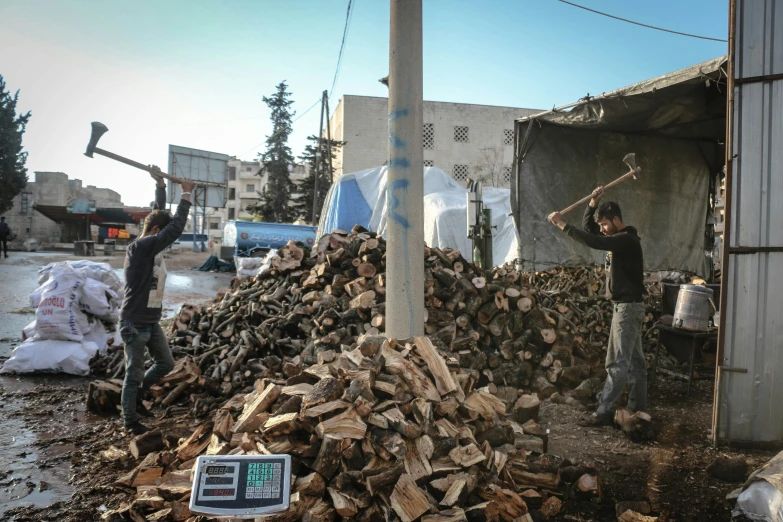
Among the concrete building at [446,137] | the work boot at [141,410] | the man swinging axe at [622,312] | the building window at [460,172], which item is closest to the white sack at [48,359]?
the work boot at [141,410]

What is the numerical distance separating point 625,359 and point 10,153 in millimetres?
40107

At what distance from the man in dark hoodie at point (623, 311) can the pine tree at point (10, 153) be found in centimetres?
3818

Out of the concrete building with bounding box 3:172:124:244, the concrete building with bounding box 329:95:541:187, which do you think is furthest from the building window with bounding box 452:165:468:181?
the concrete building with bounding box 3:172:124:244

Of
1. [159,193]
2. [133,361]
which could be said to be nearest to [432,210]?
[159,193]

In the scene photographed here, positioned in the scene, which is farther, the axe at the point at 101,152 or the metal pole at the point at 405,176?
the axe at the point at 101,152

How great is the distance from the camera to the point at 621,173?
7.87 m

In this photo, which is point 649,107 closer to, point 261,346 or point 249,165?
point 261,346

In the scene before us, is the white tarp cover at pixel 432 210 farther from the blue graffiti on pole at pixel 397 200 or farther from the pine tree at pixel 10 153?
Result: the pine tree at pixel 10 153

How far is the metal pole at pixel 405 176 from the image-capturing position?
445cm

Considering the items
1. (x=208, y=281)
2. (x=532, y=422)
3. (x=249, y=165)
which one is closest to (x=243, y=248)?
(x=208, y=281)

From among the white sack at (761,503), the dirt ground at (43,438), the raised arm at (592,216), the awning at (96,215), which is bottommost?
the dirt ground at (43,438)

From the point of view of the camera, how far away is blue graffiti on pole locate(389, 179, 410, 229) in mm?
4527

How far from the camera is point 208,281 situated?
1898 centimetres

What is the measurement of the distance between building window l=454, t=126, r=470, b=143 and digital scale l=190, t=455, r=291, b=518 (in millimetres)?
30968
